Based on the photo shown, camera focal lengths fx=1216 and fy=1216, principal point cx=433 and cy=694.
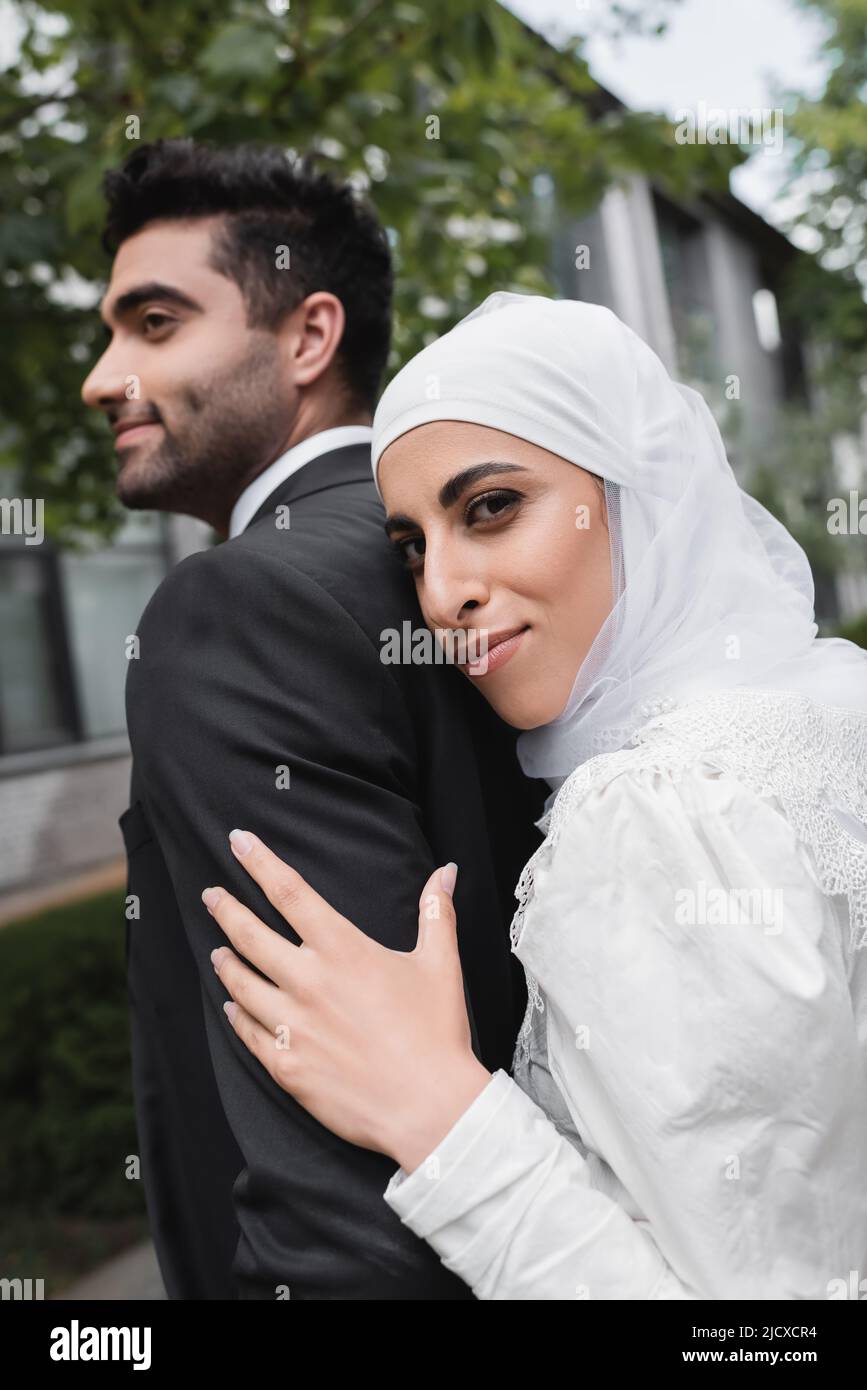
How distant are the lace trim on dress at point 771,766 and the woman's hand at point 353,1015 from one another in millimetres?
110

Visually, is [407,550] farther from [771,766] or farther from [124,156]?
[124,156]

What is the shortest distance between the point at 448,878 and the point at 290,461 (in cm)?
81

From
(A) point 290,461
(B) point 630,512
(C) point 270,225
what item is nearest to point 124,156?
(C) point 270,225

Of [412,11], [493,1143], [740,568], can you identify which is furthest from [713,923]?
[412,11]

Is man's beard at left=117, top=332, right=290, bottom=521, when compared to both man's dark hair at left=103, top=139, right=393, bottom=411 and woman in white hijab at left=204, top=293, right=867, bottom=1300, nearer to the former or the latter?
man's dark hair at left=103, top=139, right=393, bottom=411

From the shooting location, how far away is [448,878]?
1.37 meters

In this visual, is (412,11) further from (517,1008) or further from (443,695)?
(517,1008)

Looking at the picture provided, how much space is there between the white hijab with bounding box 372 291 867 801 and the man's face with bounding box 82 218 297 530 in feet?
1.54

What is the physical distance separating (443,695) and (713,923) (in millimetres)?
501

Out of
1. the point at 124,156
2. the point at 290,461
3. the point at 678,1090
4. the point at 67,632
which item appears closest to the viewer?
the point at 678,1090

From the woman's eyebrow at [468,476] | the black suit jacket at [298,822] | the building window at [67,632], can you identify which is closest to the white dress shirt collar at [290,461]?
the black suit jacket at [298,822]

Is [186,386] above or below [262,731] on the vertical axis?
above

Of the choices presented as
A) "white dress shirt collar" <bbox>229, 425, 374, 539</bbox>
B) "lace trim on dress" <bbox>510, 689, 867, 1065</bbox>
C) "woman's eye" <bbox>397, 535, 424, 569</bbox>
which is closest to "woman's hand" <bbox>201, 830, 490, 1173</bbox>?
"lace trim on dress" <bbox>510, 689, 867, 1065</bbox>

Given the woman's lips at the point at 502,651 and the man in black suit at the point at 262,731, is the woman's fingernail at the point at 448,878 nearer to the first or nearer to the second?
the man in black suit at the point at 262,731
